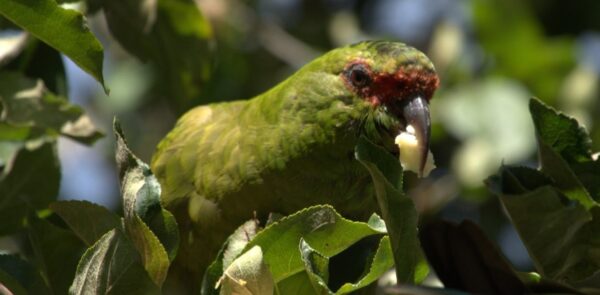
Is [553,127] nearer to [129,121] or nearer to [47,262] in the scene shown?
[47,262]

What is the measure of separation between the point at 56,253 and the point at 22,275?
0.14 meters

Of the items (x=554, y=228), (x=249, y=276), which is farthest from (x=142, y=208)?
(x=554, y=228)

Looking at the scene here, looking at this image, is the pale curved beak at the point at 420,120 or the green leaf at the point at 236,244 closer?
the green leaf at the point at 236,244

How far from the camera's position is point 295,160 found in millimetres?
2363

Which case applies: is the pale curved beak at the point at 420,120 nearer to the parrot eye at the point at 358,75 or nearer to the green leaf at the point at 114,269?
the parrot eye at the point at 358,75

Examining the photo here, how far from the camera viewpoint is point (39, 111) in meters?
2.22

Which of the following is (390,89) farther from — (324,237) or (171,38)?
(324,237)

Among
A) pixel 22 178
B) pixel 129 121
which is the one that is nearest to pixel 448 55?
pixel 129 121

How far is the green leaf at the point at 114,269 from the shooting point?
65.3 inches

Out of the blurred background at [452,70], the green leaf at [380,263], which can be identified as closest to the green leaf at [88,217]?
the green leaf at [380,263]

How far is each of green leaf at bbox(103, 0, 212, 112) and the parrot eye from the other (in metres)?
0.41

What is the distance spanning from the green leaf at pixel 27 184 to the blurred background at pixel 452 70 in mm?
795

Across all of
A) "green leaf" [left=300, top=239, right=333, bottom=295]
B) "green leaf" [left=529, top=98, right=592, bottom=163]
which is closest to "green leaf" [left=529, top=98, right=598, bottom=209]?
"green leaf" [left=529, top=98, right=592, bottom=163]

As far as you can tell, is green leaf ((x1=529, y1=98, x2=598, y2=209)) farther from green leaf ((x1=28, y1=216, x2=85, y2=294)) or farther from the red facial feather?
green leaf ((x1=28, y1=216, x2=85, y2=294))
